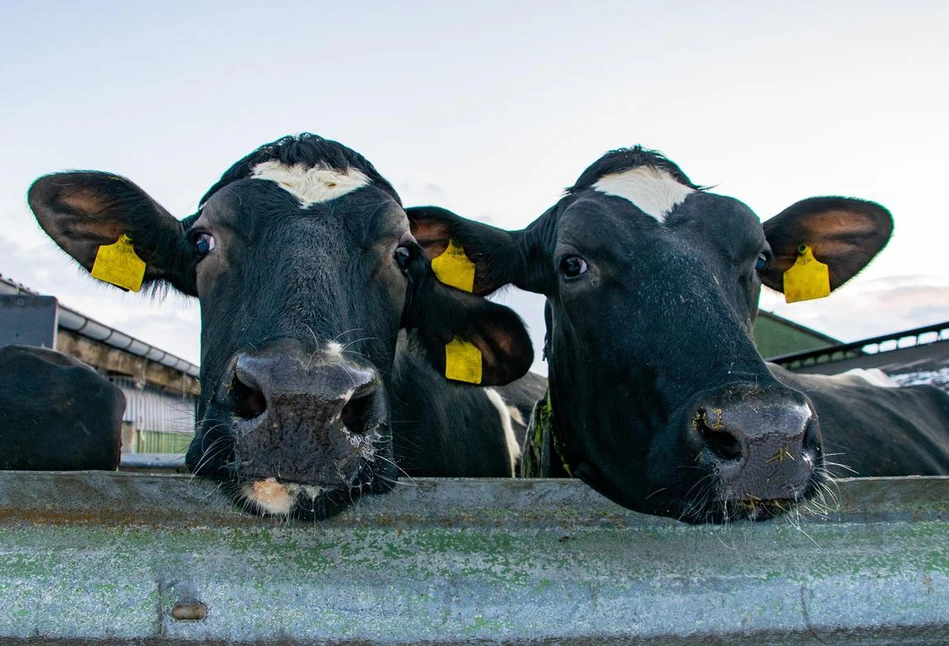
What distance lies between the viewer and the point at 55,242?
425cm

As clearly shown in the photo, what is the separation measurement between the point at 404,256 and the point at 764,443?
1.94 meters

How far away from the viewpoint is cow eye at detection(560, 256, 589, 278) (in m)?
3.65

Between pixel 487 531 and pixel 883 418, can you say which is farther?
pixel 883 418

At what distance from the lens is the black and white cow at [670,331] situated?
248cm

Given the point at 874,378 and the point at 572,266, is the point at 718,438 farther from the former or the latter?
the point at 874,378

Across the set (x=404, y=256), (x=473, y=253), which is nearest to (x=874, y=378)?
(x=473, y=253)

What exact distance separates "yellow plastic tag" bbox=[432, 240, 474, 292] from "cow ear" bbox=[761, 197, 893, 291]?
1.51 m

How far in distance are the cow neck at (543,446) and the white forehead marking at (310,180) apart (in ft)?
4.90

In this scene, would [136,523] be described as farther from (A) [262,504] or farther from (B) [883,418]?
(B) [883,418]

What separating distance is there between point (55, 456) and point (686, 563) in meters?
2.68

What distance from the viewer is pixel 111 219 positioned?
4203 mm

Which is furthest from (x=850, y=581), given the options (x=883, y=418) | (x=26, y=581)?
(x=883, y=418)

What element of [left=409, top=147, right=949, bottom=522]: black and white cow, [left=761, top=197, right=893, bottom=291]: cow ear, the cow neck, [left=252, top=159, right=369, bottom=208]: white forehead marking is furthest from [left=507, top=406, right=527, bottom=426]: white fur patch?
[left=252, top=159, right=369, bottom=208]: white forehead marking

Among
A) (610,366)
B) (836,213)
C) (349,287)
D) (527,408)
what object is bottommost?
(527,408)
